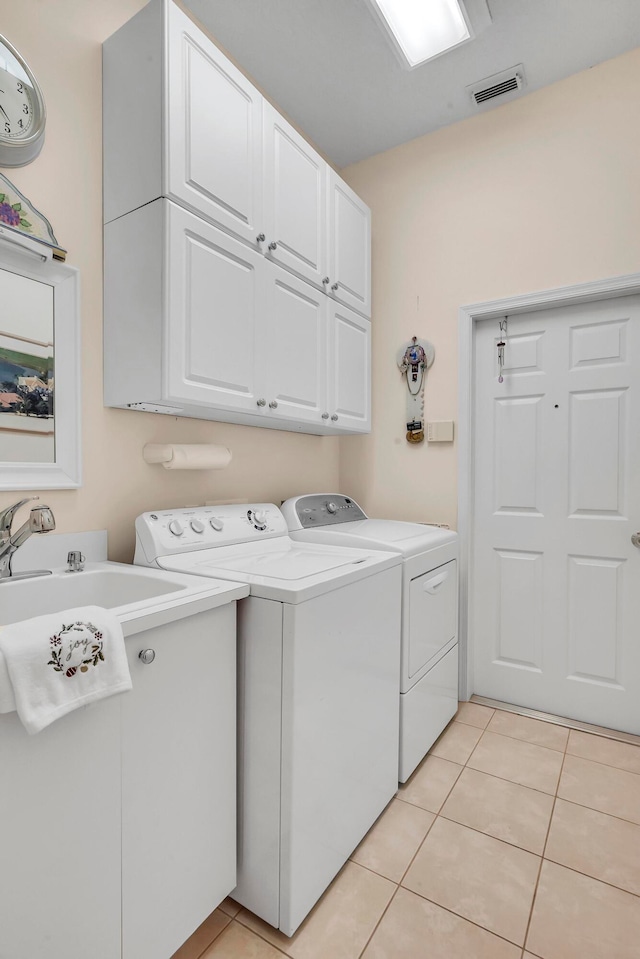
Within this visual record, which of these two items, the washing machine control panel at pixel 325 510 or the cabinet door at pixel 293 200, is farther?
the washing machine control panel at pixel 325 510

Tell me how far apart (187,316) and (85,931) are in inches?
57.2

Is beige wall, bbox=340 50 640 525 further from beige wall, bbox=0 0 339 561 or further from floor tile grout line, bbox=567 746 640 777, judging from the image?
beige wall, bbox=0 0 339 561

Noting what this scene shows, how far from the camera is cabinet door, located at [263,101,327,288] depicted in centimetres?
181

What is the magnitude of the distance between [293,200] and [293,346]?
0.57 m

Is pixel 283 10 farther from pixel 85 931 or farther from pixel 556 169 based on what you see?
pixel 85 931

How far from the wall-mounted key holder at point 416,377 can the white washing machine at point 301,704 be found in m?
1.11

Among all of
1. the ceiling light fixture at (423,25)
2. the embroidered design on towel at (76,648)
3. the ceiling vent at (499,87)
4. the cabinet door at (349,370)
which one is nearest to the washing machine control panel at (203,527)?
the cabinet door at (349,370)

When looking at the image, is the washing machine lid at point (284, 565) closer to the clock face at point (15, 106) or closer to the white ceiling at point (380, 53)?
Result: the clock face at point (15, 106)

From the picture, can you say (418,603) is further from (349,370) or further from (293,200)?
(293,200)

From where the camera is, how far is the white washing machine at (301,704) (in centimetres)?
121

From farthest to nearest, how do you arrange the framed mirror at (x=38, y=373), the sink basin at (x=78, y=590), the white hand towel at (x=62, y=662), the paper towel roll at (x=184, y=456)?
1. the paper towel roll at (x=184, y=456)
2. the framed mirror at (x=38, y=373)
3. the sink basin at (x=78, y=590)
4. the white hand towel at (x=62, y=662)

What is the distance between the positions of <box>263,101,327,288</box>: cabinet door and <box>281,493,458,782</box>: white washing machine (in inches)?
40.5

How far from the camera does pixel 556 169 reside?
225 cm

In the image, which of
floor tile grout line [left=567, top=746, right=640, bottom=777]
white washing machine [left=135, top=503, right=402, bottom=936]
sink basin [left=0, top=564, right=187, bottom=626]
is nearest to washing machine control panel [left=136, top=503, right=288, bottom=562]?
white washing machine [left=135, top=503, right=402, bottom=936]
